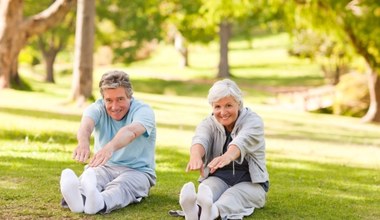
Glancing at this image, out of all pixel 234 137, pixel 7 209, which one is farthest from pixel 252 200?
pixel 7 209

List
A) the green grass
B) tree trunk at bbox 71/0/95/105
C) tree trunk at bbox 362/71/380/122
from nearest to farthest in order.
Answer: the green grass, tree trunk at bbox 71/0/95/105, tree trunk at bbox 362/71/380/122

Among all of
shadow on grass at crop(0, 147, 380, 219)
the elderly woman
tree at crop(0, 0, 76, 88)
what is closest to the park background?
shadow on grass at crop(0, 147, 380, 219)

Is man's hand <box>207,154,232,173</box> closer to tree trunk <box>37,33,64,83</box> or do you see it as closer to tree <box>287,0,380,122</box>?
tree <box>287,0,380,122</box>

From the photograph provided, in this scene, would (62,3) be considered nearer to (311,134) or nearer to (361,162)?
(311,134)

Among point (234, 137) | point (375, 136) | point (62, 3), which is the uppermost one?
point (62, 3)

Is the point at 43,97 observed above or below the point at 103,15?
below

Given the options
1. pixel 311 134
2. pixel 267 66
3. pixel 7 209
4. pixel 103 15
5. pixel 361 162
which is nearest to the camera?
pixel 7 209

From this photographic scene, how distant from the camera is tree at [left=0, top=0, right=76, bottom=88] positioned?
21656 millimetres

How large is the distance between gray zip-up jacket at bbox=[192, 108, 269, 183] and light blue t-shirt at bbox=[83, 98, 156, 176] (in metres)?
0.52

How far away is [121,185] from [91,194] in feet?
1.75

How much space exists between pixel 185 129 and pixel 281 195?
8.41 m

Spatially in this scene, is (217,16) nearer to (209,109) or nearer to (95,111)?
(209,109)

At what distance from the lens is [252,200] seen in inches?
254

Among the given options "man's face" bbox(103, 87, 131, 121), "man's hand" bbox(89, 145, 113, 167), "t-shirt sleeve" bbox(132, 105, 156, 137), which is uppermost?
"man's face" bbox(103, 87, 131, 121)
